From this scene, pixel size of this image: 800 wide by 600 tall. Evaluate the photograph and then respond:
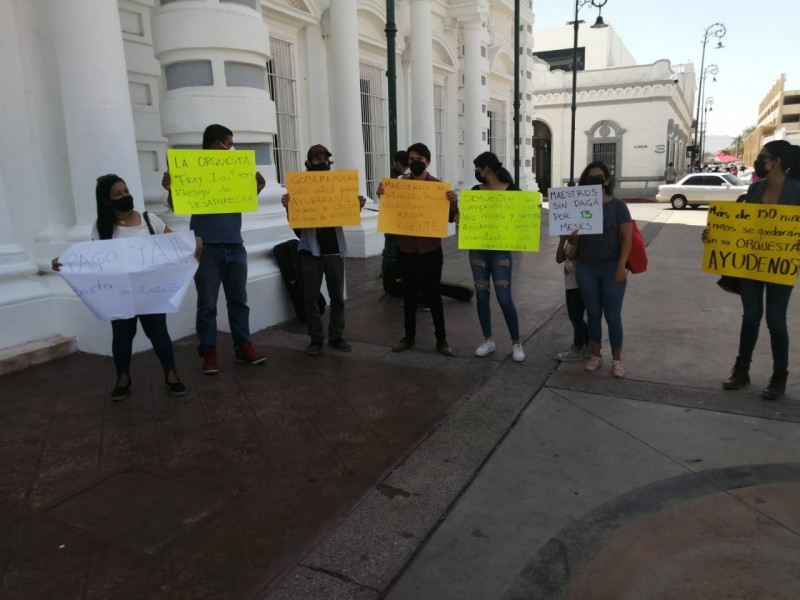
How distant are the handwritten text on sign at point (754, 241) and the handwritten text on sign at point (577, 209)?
0.85 meters

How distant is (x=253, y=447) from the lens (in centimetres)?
374

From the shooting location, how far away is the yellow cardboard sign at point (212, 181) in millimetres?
4660

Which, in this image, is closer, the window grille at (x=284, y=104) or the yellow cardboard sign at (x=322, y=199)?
the yellow cardboard sign at (x=322, y=199)

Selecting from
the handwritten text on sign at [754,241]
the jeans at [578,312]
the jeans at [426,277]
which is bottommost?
the jeans at [578,312]

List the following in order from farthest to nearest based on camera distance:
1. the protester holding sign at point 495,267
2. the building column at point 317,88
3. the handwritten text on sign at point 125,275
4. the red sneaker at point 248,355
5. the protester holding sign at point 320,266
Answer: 1. the building column at point 317,88
2. the protester holding sign at point 320,266
3. the red sneaker at point 248,355
4. the protester holding sign at point 495,267
5. the handwritten text on sign at point 125,275

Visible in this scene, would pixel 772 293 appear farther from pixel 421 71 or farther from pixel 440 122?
pixel 440 122

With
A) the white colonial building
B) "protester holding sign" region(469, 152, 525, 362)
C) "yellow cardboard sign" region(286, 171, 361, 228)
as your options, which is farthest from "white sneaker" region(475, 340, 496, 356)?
the white colonial building

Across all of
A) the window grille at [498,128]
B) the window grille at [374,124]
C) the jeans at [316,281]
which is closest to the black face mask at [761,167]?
the jeans at [316,281]

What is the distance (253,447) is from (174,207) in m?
2.06

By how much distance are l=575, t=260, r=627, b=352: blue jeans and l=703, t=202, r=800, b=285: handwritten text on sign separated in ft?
2.26

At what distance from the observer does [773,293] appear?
423 cm

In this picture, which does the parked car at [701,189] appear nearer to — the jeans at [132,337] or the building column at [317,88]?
the building column at [317,88]

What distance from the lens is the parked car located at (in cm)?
2245

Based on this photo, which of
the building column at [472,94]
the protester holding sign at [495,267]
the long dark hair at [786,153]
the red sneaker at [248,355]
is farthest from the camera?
the building column at [472,94]
